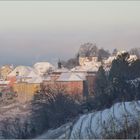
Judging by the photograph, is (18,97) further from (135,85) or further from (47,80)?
(135,85)

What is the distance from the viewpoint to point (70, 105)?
86.6 feet

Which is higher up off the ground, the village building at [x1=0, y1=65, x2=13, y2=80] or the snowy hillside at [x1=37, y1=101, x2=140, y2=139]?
the village building at [x1=0, y1=65, x2=13, y2=80]

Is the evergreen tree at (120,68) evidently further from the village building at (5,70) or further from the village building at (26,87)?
the village building at (5,70)

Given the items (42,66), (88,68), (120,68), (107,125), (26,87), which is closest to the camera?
(107,125)

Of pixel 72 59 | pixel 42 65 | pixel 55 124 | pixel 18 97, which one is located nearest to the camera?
pixel 55 124

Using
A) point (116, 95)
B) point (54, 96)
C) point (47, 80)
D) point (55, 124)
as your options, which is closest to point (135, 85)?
point (116, 95)

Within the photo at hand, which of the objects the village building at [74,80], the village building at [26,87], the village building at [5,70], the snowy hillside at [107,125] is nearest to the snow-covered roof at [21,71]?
the village building at [5,70]

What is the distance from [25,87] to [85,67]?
6.99 m

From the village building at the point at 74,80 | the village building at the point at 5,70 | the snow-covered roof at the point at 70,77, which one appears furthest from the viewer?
the village building at the point at 5,70

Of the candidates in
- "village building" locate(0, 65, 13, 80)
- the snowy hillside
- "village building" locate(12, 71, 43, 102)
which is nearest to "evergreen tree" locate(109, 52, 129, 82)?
the snowy hillside

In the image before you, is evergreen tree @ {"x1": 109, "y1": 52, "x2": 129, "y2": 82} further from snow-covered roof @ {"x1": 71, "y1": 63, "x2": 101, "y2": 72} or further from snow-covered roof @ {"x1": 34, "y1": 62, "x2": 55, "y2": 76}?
snow-covered roof @ {"x1": 34, "y1": 62, "x2": 55, "y2": 76}

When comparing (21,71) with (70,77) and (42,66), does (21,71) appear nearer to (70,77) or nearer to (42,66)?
(42,66)

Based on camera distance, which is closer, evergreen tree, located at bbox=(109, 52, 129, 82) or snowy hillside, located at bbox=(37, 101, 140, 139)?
snowy hillside, located at bbox=(37, 101, 140, 139)

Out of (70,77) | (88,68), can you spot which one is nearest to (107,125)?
(70,77)
